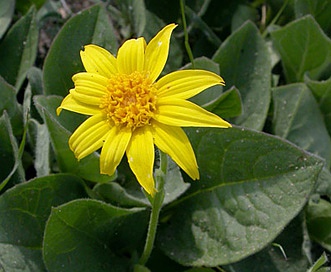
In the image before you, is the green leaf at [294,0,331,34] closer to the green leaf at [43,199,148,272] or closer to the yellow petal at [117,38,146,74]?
the yellow petal at [117,38,146,74]

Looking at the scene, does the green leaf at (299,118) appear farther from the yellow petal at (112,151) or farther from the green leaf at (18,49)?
the green leaf at (18,49)

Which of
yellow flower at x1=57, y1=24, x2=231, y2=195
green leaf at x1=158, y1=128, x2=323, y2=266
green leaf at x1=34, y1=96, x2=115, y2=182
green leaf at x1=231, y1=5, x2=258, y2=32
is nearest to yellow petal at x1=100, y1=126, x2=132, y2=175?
yellow flower at x1=57, y1=24, x2=231, y2=195

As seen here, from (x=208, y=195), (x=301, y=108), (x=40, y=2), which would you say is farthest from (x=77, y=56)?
(x=301, y=108)

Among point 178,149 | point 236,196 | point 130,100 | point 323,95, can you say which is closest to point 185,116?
point 178,149

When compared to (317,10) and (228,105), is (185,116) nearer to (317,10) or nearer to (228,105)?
(228,105)

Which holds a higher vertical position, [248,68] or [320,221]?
[248,68]

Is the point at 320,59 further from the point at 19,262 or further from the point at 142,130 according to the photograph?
the point at 19,262

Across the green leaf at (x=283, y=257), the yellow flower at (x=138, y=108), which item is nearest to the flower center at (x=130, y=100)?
the yellow flower at (x=138, y=108)
